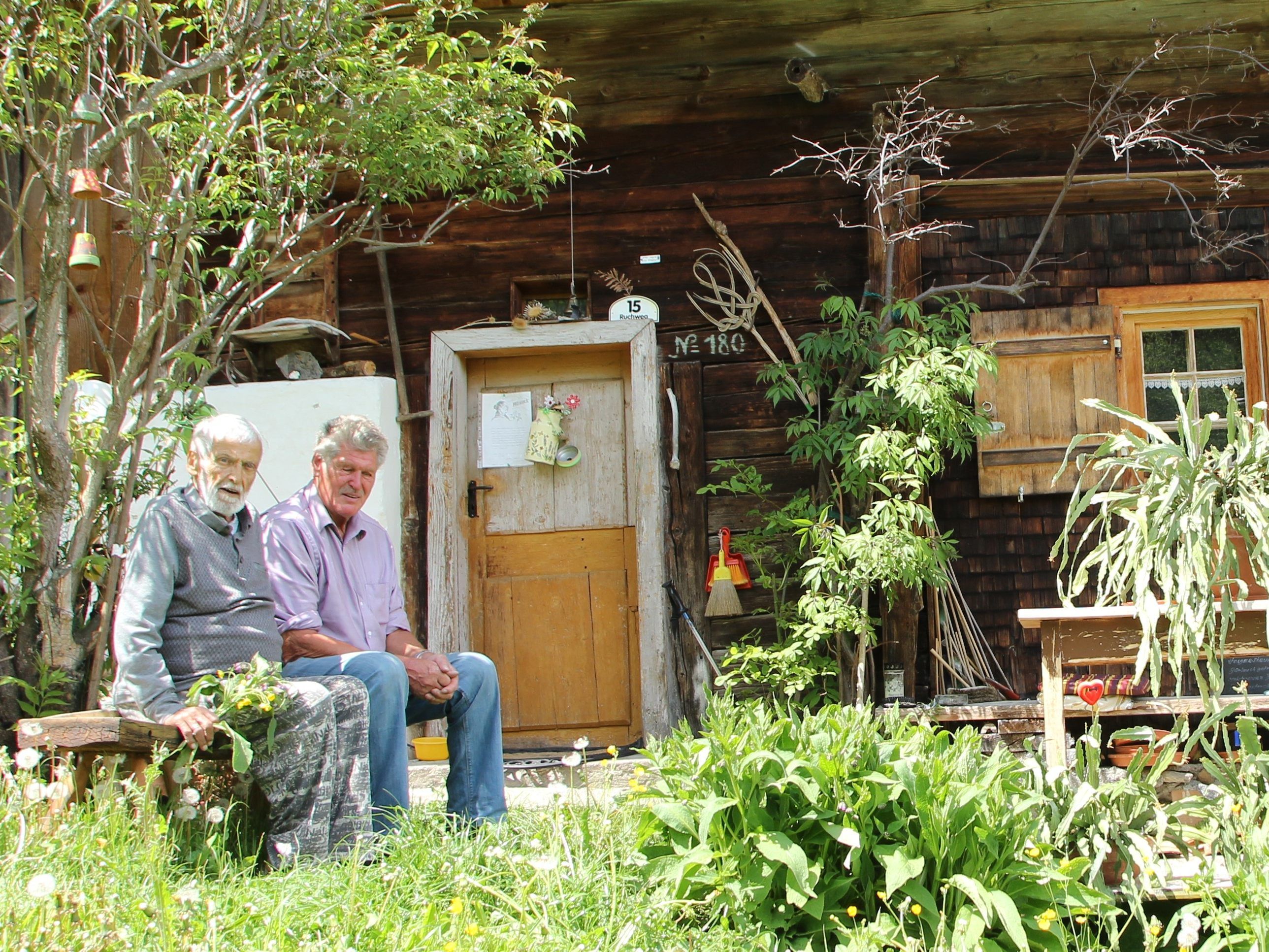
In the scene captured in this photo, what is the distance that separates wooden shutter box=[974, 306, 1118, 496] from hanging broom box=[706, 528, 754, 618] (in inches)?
44.4

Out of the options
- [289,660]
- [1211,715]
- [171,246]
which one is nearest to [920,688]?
[1211,715]

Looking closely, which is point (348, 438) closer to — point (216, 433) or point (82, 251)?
point (216, 433)

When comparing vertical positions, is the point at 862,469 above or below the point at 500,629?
above

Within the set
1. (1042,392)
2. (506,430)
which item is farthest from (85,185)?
(1042,392)

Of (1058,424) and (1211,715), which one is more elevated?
(1058,424)

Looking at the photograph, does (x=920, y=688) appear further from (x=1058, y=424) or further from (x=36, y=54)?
(x=36, y=54)

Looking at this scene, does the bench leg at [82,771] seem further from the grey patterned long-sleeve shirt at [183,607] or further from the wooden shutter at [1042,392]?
the wooden shutter at [1042,392]

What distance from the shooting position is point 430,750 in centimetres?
497

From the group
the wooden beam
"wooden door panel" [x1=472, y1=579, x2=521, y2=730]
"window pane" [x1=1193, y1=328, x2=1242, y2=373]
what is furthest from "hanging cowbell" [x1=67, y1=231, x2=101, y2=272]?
"window pane" [x1=1193, y1=328, x2=1242, y2=373]

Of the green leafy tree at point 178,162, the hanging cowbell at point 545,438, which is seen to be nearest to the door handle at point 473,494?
the hanging cowbell at point 545,438

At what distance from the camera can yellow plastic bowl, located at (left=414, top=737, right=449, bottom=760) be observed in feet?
16.3

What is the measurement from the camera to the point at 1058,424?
5348 mm

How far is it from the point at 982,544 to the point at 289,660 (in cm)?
333

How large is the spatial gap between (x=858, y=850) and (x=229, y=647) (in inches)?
60.3
